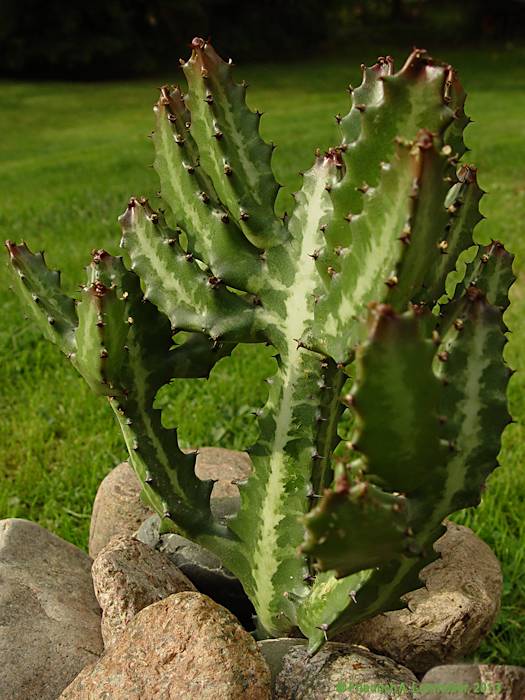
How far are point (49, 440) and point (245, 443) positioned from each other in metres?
0.91

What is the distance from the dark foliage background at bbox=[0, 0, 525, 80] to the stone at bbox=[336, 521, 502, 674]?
2016 cm

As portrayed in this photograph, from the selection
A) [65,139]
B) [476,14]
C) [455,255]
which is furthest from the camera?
[476,14]

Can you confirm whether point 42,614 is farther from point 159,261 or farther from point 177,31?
point 177,31

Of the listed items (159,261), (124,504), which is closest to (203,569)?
(124,504)

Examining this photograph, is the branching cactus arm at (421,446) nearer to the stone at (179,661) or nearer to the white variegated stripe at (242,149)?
the stone at (179,661)

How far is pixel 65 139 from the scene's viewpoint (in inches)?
549

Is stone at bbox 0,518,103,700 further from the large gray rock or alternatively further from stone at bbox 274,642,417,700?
stone at bbox 274,642,417,700

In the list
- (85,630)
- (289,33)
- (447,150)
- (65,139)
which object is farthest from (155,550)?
(289,33)

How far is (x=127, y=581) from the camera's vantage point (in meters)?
2.34

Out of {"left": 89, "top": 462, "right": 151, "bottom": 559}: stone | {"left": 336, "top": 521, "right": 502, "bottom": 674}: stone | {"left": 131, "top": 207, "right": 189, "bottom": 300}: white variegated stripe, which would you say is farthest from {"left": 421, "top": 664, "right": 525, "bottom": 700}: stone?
{"left": 89, "top": 462, "right": 151, "bottom": 559}: stone

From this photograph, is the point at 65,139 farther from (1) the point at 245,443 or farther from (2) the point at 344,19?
(2) the point at 344,19

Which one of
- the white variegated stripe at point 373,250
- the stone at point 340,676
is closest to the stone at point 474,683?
the stone at point 340,676

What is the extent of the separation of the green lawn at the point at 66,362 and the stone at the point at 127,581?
0.96 m

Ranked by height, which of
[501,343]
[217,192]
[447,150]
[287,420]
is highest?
[447,150]
